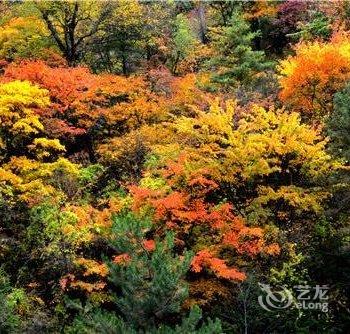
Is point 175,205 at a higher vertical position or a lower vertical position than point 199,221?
higher

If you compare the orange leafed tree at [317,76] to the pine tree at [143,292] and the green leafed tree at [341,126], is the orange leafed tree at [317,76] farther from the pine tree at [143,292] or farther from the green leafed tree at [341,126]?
the pine tree at [143,292]

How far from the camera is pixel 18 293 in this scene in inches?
750

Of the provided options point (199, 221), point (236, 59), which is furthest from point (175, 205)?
point (236, 59)

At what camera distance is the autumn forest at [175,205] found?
14.9 m

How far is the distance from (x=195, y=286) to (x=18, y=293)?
21.3 ft

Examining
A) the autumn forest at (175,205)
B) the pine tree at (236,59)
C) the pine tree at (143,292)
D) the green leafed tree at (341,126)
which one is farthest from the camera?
the pine tree at (236,59)

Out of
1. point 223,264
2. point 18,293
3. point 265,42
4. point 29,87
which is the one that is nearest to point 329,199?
point 223,264

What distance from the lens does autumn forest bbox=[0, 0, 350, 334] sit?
14.9 m

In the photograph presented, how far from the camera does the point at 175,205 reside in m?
17.5

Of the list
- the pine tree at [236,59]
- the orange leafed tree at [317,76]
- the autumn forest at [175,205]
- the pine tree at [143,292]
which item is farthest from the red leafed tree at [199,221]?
the pine tree at [236,59]

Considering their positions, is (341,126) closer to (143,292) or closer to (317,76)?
(317,76)

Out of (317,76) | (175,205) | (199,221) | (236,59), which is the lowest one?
(199,221)

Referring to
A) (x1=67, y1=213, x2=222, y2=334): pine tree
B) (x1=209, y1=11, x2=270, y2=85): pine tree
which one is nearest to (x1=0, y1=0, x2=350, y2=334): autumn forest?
(x1=67, y1=213, x2=222, y2=334): pine tree

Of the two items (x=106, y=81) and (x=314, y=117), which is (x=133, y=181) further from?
(x=314, y=117)
